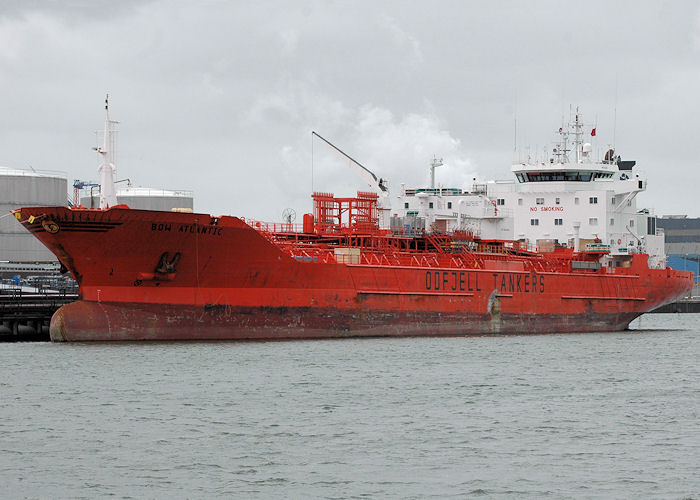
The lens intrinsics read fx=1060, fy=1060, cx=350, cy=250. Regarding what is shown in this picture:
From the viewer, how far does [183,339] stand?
31297 mm

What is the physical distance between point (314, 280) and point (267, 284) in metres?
1.79

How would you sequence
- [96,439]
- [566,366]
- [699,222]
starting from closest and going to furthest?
[96,439] → [566,366] → [699,222]

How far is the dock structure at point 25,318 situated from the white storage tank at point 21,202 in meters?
25.5

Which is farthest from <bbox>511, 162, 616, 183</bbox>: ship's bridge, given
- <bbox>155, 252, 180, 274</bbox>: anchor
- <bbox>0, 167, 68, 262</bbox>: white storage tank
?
<bbox>0, 167, 68, 262</bbox>: white storage tank

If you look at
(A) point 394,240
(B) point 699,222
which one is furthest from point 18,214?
(B) point 699,222

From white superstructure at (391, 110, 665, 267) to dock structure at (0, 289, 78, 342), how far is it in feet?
55.3

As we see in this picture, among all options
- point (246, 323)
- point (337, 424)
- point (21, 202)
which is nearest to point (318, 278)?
point (246, 323)

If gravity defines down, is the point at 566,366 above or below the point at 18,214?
below

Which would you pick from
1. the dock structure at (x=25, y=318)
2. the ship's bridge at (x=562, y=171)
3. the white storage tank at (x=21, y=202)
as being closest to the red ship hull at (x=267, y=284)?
the dock structure at (x=25, y=318)

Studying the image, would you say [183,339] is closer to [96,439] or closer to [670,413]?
[96,439]

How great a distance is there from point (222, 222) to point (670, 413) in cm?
1446

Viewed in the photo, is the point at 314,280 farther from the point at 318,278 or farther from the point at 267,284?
the point at 267,284

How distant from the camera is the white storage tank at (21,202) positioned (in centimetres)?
6234

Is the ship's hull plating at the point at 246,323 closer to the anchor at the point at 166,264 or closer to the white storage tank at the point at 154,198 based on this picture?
the anchor at the point at 166,264
